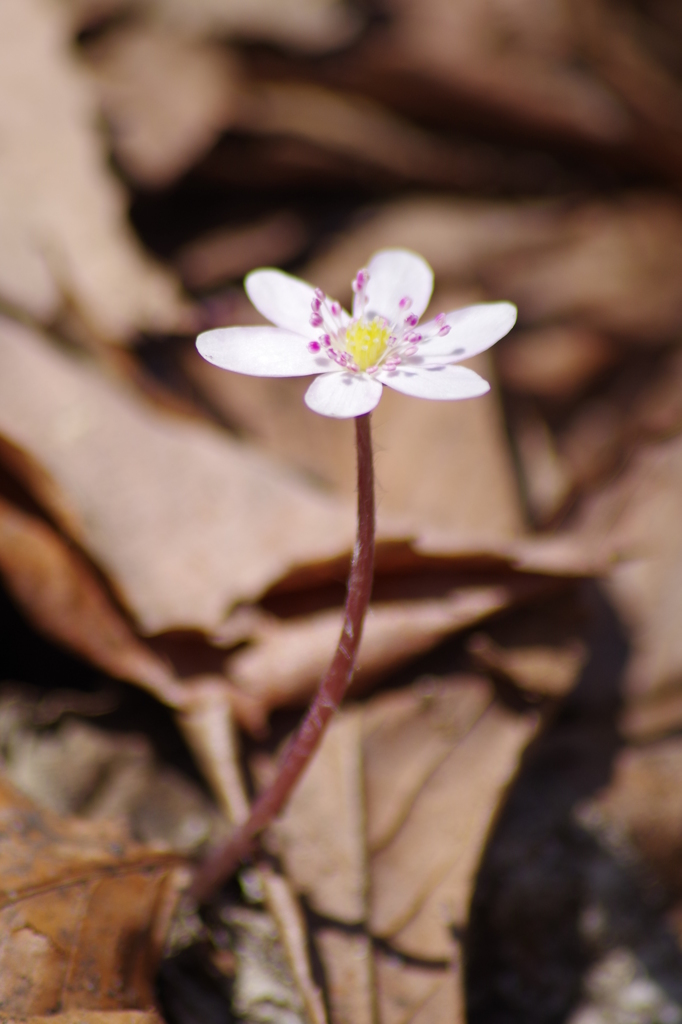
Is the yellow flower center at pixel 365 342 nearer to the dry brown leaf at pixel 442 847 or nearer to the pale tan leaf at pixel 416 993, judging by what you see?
the dry brown leaf at pixel 442 847

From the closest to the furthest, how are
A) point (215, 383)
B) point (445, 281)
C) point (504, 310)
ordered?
point (504, 310), point (215, 383), point (445, 281)

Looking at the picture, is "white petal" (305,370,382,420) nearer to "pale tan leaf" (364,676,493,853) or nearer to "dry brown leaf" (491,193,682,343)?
"pale tan leaf" (364,676,493,853)

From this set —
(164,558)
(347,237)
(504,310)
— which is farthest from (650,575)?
(347,237)

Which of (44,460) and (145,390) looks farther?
(145,390)

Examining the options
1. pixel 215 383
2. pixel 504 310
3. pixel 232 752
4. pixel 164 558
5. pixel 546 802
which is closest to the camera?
pixel 504 310

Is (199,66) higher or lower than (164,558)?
higher

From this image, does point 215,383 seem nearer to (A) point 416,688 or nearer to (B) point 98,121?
(B) point 98,121

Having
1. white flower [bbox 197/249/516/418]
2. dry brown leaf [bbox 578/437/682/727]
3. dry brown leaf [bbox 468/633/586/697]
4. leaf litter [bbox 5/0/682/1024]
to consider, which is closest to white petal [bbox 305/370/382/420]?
white flower [bbox 197/249/516/418]
